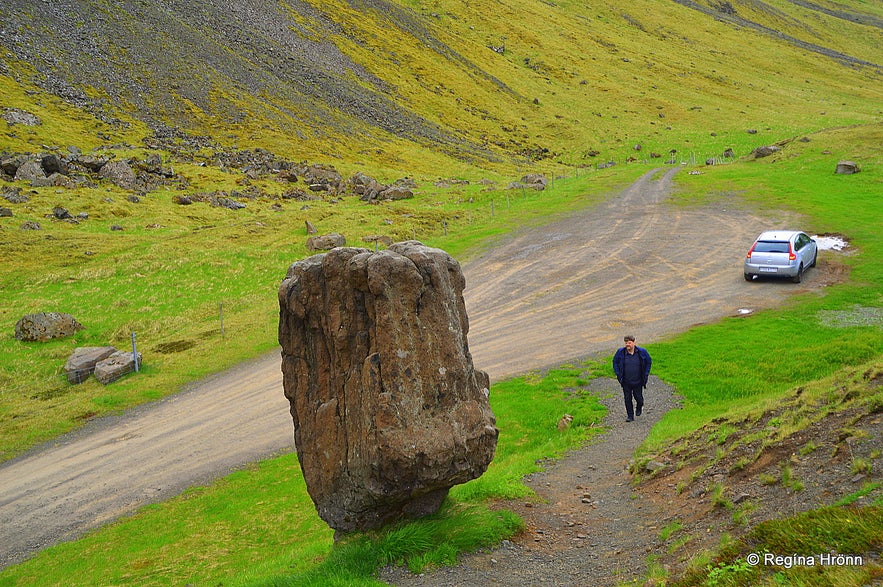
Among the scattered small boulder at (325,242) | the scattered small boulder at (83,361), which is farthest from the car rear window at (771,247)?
the scattered small boulder at (83,361)

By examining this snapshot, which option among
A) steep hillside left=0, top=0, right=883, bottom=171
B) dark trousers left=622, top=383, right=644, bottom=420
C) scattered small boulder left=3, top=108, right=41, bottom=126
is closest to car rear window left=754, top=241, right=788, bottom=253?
dark trousers left=622, top=383, right=644, bottom=420

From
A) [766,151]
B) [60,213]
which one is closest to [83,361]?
[60,213]

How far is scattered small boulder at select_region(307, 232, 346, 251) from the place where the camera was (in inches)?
1766

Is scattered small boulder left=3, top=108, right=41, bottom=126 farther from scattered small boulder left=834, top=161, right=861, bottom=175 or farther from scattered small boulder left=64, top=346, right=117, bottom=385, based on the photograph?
scattered small boulder left=834, top=161, right=861, bottom=175

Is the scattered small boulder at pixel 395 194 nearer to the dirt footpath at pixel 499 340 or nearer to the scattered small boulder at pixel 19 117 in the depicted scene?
the dirt footpath at pixel 499 340

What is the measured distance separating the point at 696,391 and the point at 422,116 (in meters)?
89.2

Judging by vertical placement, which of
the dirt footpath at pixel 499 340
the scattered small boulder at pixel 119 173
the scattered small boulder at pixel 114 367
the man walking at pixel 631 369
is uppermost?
the scattered small boulder at pixel 119 173

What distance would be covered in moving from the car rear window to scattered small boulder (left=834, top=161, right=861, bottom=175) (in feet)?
100

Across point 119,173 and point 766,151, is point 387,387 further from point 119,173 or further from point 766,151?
point 766,151

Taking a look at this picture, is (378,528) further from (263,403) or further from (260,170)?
(260,170)

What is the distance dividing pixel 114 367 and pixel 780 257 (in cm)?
3017

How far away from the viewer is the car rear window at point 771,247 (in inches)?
1211

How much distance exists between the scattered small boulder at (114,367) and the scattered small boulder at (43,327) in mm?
4824

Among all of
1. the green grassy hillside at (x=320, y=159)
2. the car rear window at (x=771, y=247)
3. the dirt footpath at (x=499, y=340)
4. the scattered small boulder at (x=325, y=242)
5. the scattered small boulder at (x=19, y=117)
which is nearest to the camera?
the dirt footpath at (x=499, y=340)
